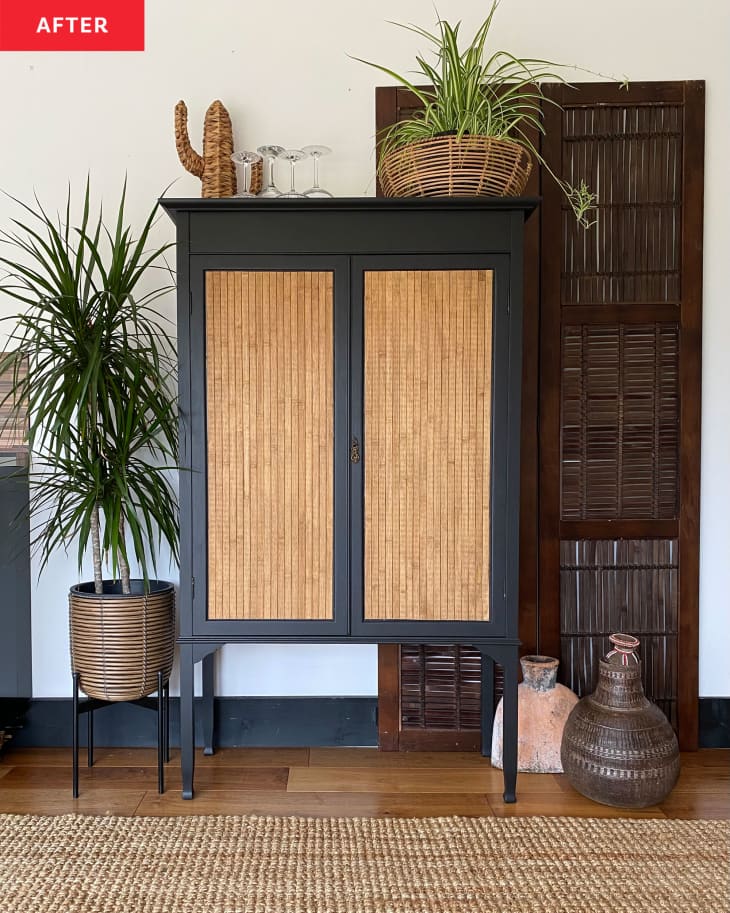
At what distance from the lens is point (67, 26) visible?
8.93ft

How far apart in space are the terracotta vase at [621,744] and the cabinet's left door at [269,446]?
0.81m

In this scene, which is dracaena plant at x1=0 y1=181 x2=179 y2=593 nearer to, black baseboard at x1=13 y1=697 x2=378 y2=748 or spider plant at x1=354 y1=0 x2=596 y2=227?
black baseboard at x1=13 y1=697 x2=378 y2=748

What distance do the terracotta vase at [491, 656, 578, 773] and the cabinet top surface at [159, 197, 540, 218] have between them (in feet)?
4.80

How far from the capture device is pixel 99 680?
2.38m

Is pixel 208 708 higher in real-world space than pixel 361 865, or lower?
higher

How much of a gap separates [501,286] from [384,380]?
0.43 meters

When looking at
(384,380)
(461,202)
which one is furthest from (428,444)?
(461,202)

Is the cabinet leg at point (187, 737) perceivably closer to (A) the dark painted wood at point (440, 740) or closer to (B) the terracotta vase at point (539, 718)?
(A) the dark painted wood at point (440, 740)

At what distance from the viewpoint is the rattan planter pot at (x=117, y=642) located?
2.36m

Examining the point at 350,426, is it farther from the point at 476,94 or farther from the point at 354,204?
the point at 476,94

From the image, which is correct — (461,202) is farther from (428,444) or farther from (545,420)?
(545,420)

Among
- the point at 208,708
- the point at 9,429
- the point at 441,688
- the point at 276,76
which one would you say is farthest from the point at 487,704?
the point at 276,76

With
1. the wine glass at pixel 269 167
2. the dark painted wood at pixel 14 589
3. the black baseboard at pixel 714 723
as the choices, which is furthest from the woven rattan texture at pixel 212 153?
the black baseboard at pixel 714 723

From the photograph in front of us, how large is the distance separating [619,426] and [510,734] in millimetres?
1121
